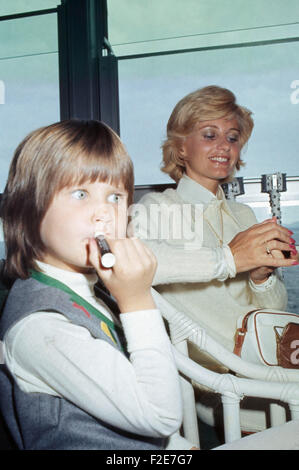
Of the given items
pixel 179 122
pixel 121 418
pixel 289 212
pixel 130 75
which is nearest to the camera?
pixel 121 418

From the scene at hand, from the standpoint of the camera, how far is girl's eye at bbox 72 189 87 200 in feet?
1.82

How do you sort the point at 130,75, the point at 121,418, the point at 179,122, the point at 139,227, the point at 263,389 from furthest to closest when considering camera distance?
the point at 130,75 → the point at 179,122 → the point at 139,227 → the point at 263,389 → the point at 121,418

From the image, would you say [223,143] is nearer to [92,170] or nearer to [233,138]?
[233,138]

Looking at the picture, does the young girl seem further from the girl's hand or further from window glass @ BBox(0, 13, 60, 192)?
window glass @ BBox(0, 13, 60, 192)

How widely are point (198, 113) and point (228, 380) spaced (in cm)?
76

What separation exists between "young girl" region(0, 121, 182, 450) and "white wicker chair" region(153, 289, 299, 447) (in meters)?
0.15

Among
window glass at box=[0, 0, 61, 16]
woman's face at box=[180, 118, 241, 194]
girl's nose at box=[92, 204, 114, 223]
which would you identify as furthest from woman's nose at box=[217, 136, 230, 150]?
window glass at box=[0, 0, 61, 16]

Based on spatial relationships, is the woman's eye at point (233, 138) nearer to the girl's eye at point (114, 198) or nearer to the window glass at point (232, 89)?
the window glass at point (232, 89)

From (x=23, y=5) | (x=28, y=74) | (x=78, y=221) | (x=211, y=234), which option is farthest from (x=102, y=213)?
(x=23, y=5)

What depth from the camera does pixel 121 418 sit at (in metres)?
0.45

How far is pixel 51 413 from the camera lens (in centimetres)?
47

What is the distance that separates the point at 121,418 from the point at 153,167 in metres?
1.44

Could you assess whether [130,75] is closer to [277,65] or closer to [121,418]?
[277,65]
